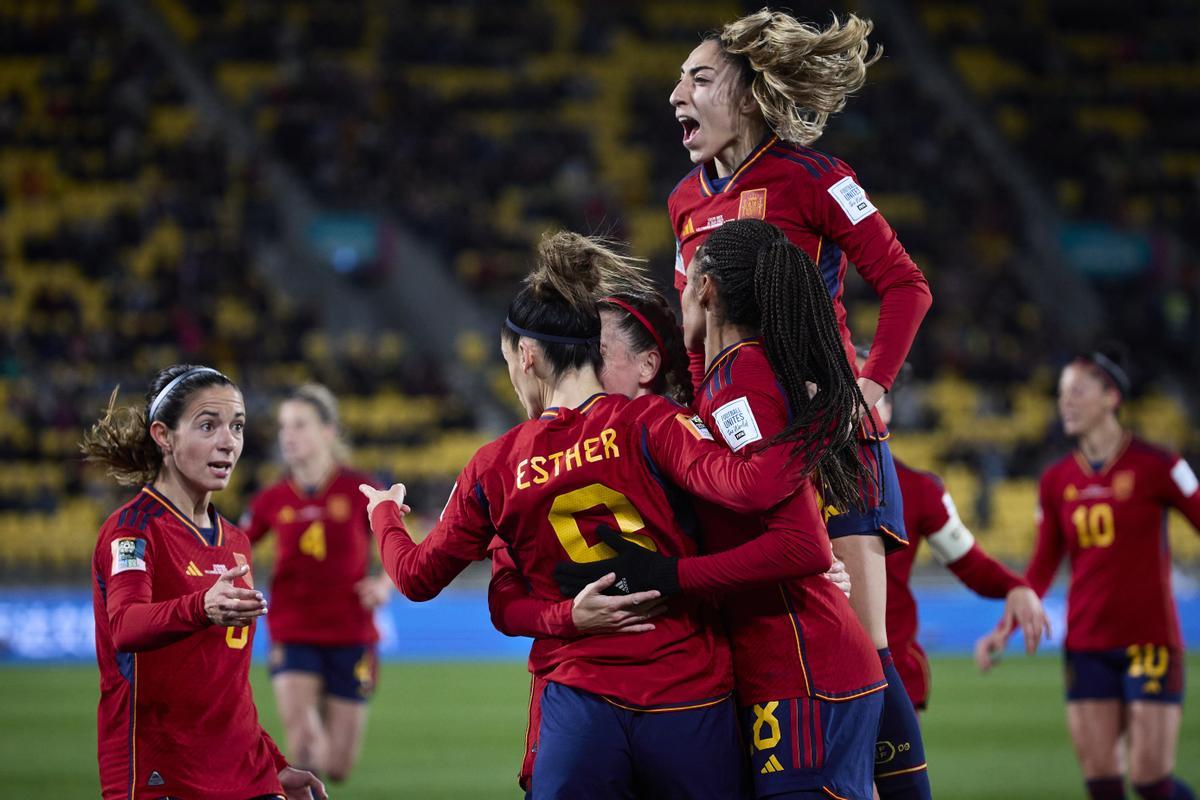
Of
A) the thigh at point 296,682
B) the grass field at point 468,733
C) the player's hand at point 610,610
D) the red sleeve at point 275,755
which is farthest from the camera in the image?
the grass field at point 468,733

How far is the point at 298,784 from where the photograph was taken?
14.6 feet

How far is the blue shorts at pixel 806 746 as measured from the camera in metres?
3.63

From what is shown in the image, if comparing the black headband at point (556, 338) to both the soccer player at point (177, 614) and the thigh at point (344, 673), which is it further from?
the thigh at point (344, 673)

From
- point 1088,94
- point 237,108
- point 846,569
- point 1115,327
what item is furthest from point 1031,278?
point 846,569

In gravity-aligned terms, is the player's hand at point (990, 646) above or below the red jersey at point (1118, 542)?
below

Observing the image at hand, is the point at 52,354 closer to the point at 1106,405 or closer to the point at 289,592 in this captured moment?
the point at 289,592

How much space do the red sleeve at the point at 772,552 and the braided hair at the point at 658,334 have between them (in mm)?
523

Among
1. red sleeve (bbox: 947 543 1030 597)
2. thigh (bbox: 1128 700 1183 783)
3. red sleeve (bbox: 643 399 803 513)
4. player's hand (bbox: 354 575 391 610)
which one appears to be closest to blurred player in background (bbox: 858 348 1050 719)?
red sleeve (bbox: 947 543 1030 597)

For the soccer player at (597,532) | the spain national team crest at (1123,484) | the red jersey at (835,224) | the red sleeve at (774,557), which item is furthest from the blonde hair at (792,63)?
the spain national team crest at (1123,484)

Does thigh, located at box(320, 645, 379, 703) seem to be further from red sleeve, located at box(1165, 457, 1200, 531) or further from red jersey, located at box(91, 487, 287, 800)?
red sleeve, located at box(1165, 457, 1200, 531)

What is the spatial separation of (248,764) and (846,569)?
5.94 ft

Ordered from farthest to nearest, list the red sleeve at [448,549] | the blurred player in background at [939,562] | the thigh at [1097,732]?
1. the thigh at [1097,732]
2. the blurred player in background at [939,562]
3. the red sleeve at [448,549]

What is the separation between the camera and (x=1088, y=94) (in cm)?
2630

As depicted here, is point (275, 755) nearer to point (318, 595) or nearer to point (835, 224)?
point (835, 224)
